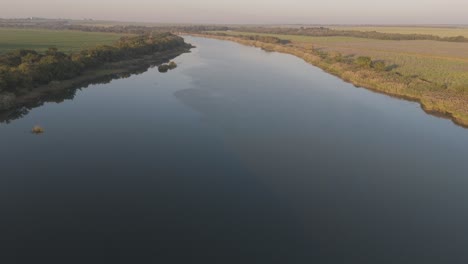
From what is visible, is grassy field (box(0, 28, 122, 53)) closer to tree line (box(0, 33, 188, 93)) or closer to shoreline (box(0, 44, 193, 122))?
tree line (box(0, 33, 188, 93))

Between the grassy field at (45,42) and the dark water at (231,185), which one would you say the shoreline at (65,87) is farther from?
the grassy field at (45,42)

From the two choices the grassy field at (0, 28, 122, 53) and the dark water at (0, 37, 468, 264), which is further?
the grassy field at (0, 28, 122, 53)

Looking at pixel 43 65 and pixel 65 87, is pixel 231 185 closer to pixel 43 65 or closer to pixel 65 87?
pixel 65 87

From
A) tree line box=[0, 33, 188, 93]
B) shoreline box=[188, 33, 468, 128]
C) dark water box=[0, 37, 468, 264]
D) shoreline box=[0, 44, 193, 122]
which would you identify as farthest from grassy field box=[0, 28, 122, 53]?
shoreline box=[188, 33, 468, 128]

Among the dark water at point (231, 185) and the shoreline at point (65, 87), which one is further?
the shoreline at point (65, 87)

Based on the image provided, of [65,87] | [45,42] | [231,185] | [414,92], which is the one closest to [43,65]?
[65,87]

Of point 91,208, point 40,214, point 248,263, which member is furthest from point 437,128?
point 40,214

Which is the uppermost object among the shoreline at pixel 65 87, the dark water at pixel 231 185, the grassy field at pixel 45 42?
the dark water at pixel 231 185

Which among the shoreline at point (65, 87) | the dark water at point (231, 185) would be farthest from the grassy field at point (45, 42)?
the dark water at point (231, 185)

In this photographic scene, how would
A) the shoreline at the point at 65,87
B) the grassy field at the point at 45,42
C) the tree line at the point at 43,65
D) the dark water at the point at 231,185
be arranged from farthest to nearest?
the grassy field at the point at 45,42 < the tree line at the point at 43,65 < the shoreline at the point at 65,87 < the dark water at the point at 231,185

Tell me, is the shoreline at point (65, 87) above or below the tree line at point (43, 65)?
below
